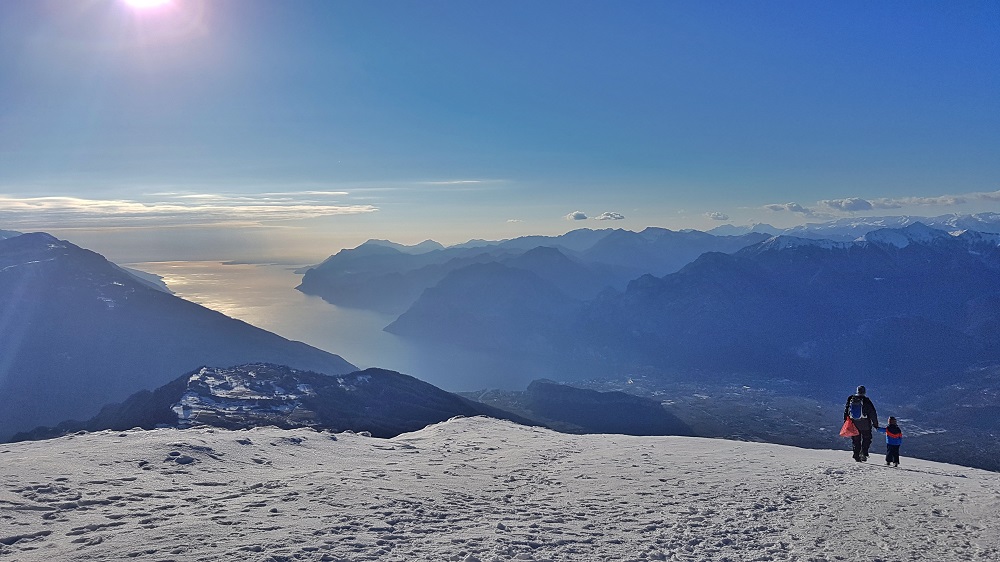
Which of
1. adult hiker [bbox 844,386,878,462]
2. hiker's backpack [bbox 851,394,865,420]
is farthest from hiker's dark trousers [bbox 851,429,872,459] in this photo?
hiker's backpack [bbox 851,394,865,420]

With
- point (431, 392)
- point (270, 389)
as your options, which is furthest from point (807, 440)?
point (270, 389)

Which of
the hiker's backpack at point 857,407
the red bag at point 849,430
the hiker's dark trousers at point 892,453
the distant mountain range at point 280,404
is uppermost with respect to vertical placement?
the hiker's backpack at point 857,407

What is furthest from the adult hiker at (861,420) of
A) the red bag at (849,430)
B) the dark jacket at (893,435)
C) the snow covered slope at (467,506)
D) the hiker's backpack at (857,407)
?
the snow covered slope at (467,506)

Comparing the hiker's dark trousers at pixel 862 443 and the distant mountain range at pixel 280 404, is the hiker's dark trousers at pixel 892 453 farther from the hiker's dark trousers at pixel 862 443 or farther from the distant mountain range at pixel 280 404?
the distant mountain range at pixel 280 404

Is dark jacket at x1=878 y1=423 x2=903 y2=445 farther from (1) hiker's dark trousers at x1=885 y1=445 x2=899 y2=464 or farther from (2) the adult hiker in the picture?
(2) the adult hiker

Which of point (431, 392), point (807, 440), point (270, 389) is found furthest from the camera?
point (807, 440)

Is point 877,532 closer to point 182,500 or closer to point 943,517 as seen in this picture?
point 943,517

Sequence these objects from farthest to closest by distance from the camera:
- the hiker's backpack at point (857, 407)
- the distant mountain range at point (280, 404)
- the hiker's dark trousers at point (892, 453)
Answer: the distant mountain range at point (280, 404) < the hiker's backpack at point (857, 407) < the hiker's dark trousers at point (892, 453)
